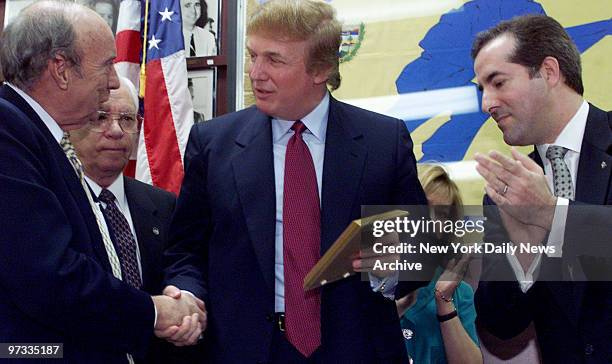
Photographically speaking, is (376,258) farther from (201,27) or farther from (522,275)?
(201,27)

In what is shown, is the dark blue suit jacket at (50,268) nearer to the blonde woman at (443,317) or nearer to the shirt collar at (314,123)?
the shirt collar at (314,123)

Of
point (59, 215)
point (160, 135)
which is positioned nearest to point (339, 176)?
point (59, 215)

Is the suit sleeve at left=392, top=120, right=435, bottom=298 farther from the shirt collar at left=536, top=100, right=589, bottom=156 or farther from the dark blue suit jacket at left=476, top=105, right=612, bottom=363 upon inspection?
the shirt collar at left=536, top=100, right=589, bottom=156

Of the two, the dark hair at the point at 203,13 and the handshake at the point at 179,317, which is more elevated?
the dark hair at the point at 203,13

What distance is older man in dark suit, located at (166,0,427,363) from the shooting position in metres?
2.14

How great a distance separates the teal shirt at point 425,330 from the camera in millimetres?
2904

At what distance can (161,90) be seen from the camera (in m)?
4.30

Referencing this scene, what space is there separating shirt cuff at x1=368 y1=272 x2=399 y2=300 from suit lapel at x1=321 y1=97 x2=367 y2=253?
172 millimetres

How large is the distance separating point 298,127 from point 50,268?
0.92 metres

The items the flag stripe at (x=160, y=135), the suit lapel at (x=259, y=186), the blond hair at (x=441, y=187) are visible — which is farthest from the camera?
the flag stripe at (x=160, y=135)

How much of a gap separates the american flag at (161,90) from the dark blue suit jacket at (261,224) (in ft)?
6.13

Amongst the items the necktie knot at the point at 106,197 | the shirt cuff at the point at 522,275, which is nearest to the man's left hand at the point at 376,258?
the shirt cuff at the point at 522,275

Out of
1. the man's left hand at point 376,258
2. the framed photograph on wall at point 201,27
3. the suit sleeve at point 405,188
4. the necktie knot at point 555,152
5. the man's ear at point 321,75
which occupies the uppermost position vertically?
the framed photograph on wall at point 201,27

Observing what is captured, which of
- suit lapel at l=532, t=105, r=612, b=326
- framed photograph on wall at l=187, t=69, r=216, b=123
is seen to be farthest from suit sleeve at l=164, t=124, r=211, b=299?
framed photograph on wall at l=187, t=69, r=216, b=123
